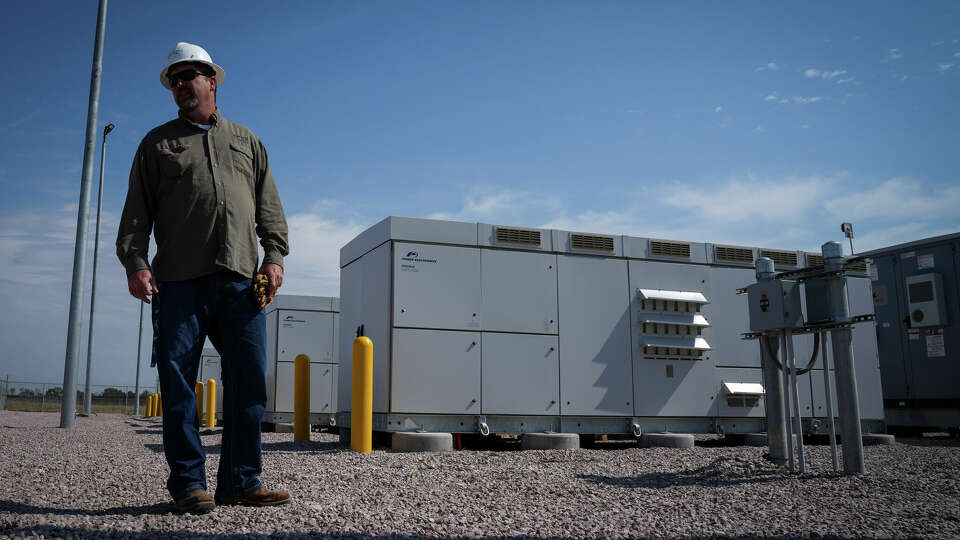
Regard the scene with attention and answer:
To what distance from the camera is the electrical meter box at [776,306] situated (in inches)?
199

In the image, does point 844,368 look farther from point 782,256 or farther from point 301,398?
point 301,398

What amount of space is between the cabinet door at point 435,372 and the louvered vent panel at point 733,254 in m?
3.39

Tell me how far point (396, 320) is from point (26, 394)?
31891mm

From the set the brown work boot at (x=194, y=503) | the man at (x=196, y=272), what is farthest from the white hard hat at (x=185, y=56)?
the brown work boot at (x=194, y=503)

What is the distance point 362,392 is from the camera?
6.78 meters

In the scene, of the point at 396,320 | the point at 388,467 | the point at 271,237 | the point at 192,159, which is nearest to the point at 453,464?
the point at 388,467

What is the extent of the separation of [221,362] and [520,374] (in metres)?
4.77

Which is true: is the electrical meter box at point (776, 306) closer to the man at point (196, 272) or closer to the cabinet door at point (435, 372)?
the cabinet door at point (435, 372)

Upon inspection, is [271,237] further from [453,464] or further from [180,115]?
[453,464]

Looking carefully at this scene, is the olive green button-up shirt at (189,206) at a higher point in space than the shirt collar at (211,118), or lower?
lower

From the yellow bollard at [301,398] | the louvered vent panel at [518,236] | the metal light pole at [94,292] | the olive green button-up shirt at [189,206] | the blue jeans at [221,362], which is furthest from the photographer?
the metal light pole at [94,292]

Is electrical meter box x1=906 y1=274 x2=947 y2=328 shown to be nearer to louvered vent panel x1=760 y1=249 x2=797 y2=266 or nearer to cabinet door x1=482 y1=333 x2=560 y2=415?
louvered vent panel x1=760 y1=249 x2=797 y2=266

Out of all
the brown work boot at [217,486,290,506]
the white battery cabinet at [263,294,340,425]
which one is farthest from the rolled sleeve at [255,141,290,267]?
the white battery cabinet at [263,294,340,425]

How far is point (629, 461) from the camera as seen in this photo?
594 cm
